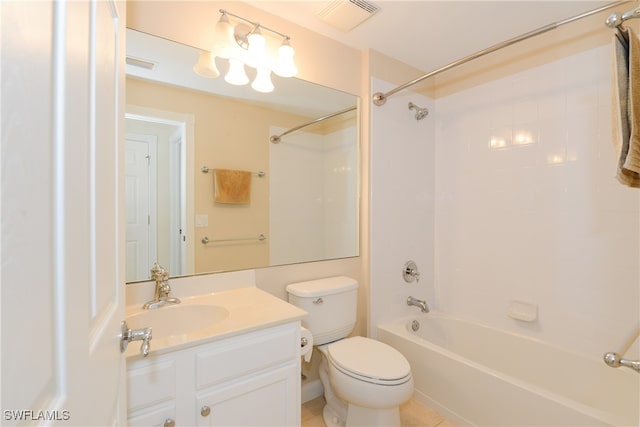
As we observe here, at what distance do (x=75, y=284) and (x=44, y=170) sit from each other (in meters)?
0.18

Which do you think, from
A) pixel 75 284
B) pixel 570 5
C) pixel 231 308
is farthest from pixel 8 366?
pixel 570 5

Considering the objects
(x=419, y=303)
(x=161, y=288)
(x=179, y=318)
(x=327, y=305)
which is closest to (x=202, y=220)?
(x=161, y=288)

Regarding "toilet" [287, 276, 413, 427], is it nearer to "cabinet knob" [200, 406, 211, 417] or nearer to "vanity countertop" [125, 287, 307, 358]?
"vanity countertop" [125, 287, 307, 358]

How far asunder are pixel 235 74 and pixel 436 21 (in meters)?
1.20

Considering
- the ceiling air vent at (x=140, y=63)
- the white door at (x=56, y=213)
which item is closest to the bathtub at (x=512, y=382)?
the white door at (x=56, y=213)

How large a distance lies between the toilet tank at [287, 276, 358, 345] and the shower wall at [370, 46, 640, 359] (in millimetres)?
294

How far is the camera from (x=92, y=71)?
0.54 m

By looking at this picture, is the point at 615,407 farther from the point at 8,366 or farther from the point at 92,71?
the point at 92,71

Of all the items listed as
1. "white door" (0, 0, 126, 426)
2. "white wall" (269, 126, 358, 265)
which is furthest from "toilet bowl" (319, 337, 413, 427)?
"white door" (0, 0, 126, 426)

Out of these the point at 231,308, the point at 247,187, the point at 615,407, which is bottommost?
the point at 615,407

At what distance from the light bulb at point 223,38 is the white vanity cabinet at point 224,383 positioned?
134 centimetres

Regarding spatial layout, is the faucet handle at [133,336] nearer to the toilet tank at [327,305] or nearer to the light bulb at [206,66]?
the toilet tank at [327,305]

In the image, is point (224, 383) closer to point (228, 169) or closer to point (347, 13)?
point (228, 169)

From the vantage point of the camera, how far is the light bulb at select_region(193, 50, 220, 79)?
1.51 metres
